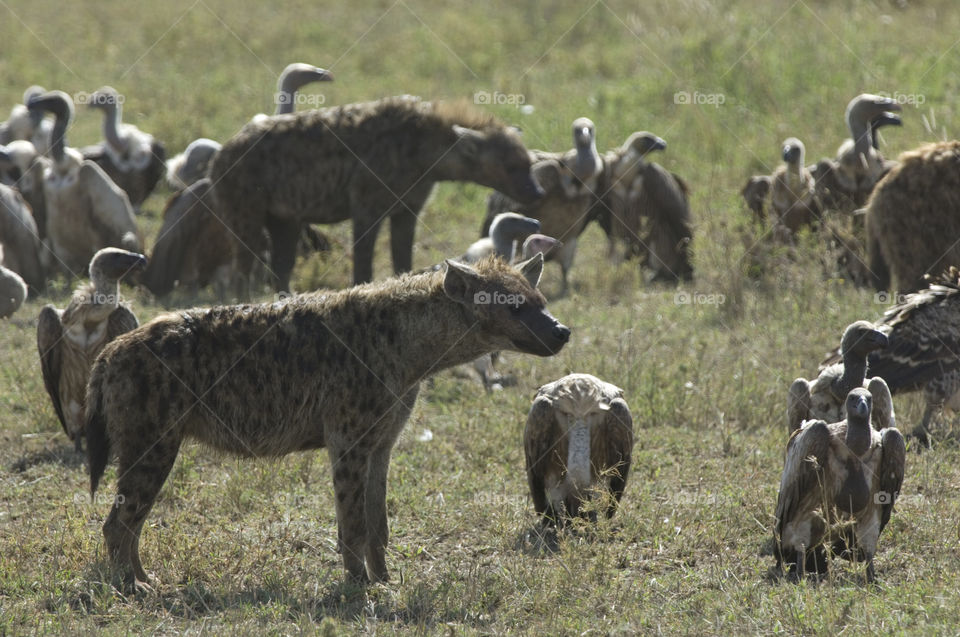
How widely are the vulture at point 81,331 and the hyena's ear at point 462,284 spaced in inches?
97.9

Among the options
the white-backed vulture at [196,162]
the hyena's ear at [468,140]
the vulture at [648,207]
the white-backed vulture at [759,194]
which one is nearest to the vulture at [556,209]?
the vulture at [648,207]

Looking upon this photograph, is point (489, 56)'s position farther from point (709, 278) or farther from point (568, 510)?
point (568, 510)

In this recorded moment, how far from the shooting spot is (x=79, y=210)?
11.8m

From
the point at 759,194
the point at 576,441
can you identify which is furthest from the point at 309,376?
the point at 759,194

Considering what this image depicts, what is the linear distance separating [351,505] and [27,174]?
8.05 metres

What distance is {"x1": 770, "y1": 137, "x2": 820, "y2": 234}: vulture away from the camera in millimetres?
11516

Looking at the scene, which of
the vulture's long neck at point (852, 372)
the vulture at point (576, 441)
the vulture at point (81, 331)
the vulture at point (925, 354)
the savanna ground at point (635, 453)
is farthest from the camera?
the vulture at point (925, 354)

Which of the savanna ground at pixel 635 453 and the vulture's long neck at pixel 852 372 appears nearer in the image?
the savanna ground at pixel 635 453

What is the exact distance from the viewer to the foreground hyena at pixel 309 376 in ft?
18.6

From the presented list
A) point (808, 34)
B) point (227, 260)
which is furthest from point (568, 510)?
point (808, 34)

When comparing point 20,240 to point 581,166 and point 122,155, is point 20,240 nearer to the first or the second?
point 122,155

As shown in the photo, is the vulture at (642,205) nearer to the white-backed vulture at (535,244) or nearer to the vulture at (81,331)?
the white-backed vulture at (535,244)

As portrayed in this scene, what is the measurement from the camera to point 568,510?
6.64 meters

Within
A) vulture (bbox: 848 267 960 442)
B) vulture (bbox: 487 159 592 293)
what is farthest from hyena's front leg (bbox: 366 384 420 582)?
vulture (bbox: 487 159 592 293)
